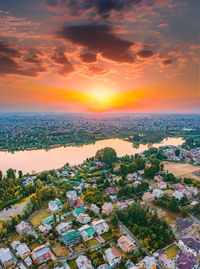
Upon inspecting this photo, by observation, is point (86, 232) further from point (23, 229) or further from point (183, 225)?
point (183, 225)

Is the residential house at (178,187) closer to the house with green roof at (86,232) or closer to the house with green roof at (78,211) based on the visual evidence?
the house with green roof at (78,211)

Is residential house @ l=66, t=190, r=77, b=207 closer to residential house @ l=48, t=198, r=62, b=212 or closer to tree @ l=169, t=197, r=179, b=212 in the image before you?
residential house @ l=48, t=198, r=62, b=212

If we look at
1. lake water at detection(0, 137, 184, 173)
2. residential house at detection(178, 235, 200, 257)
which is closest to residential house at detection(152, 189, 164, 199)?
residential house at detection(178, 235, 200, 257)

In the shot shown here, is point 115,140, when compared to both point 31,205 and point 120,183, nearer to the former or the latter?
point 120,183

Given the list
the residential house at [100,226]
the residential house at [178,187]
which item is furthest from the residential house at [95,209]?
the residential house at [178,187]

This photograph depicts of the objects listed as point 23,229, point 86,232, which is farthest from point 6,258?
point 86,232

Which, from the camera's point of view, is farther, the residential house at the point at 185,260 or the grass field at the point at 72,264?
the grass field at the point at 72,264

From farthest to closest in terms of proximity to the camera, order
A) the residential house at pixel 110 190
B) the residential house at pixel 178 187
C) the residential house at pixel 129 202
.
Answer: the residential house at pixel 178 187, the residential house at pixel 110 190, the residential house at pixel 129 202
